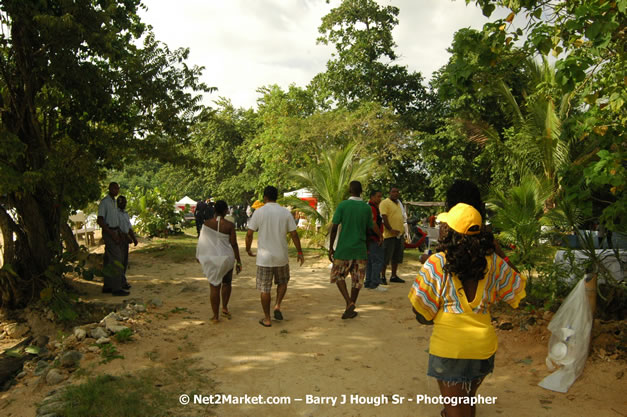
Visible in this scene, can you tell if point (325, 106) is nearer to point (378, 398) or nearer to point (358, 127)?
point (358, 127)

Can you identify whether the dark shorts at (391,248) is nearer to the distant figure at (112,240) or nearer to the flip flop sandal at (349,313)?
the flip flop sandal at (349,313)

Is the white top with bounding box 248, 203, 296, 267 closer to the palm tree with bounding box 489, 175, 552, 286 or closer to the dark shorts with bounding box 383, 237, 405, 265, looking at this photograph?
the dark shorts with bounding box 383, 237, 405, 265

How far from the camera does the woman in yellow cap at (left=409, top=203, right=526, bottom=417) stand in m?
2.70

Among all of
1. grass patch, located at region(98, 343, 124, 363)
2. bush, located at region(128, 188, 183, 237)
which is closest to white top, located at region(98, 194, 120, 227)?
grass patch, located at region(98, 343, 124, 363)

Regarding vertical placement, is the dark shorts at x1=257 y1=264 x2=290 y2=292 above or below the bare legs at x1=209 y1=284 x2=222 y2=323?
above

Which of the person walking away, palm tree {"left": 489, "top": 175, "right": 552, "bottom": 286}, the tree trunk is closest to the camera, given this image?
palm tree {"left": 489, "top": 175, "right": 552, "bottom": 286}

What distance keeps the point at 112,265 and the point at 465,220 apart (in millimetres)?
7037

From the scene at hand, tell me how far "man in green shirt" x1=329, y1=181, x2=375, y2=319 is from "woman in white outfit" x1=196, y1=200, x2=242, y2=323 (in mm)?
1430

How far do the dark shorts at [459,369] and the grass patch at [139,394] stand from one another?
81.6 inches

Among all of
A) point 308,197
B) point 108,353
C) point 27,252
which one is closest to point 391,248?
point 108,353

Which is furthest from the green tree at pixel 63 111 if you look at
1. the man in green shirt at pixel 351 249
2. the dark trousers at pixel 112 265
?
the man in green shirt at pixel 351 249

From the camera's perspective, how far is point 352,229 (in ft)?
21.4

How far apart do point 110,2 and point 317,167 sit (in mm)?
6760

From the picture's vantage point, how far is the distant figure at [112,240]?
26.2ft
